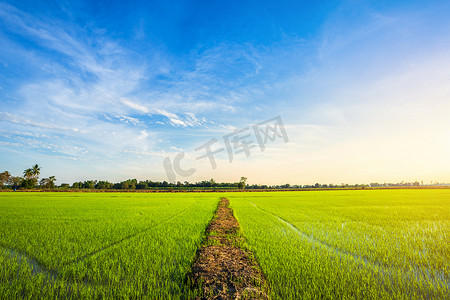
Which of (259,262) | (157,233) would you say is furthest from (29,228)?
(259,262)

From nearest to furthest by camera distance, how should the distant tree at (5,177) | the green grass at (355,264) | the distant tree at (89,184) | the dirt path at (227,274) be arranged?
the dirt path at (227,274), the green grass at (355,264), the distant tree at (5,177), the distant tree at (89,184)

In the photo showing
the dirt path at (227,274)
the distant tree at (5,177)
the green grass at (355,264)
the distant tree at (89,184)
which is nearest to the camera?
the dirt path at (227,274)

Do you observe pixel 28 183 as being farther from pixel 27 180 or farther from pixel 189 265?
pixel 189 265

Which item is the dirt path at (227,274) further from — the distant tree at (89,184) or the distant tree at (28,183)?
the distant tree at (89,184)

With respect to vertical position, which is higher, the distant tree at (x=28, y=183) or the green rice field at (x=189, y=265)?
the distant tree at (x=28, y=183)

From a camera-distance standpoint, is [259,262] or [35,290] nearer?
[35,290]

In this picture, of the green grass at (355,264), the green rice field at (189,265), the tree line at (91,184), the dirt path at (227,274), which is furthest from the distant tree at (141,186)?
the dirt path at (227,274)

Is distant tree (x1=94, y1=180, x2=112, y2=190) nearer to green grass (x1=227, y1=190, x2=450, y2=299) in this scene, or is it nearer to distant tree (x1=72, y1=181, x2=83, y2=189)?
distant tree (x1=72, y1=181, x2=83, y2=189)

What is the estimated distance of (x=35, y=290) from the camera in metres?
3.17

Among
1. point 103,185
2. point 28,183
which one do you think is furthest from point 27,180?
point 103,185

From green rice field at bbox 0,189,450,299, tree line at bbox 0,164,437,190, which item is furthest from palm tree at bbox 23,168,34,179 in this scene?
green rice field at bbox 0,189,450,299

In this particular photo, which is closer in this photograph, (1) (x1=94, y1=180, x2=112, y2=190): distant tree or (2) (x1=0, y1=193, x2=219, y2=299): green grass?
(2) (x1=0, y1=193, x2=219, y2=299): green grass

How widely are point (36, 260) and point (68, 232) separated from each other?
2.98 meters

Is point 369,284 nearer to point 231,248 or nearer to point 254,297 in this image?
point 254,297
